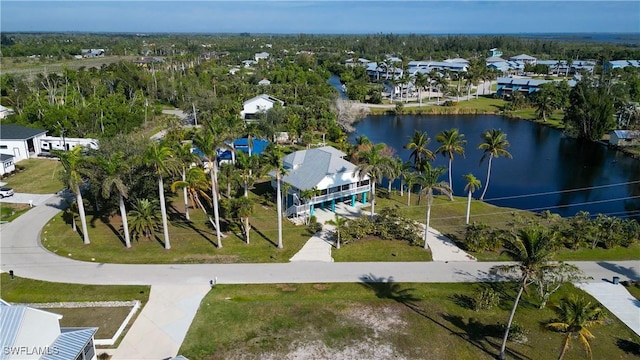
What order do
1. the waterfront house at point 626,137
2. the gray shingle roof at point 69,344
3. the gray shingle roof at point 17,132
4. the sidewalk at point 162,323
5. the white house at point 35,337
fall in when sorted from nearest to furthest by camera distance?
the white house at point 35,337, the gray shingle roof at point 69,344, the sidewalk at point 162,323, the gray shingle roof at point 17,132, the waterfront house at point 626,137

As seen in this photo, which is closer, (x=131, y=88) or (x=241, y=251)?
(x=241, y=251)

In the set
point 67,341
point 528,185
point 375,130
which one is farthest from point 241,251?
point 375,130

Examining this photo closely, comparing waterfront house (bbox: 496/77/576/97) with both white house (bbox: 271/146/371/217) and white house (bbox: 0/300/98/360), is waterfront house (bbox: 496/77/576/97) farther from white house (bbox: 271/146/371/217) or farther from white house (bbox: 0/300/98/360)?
white house (bbox: 0/300/98/360)

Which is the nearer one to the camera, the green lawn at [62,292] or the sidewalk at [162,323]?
the sidewalk at [162,323]

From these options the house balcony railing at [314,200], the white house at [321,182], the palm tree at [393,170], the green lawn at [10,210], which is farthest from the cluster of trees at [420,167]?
the green lawn at [10,210]

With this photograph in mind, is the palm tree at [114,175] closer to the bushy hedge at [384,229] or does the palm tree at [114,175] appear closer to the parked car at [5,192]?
the bushy hedge at [384,229]

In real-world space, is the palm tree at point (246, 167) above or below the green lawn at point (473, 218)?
above

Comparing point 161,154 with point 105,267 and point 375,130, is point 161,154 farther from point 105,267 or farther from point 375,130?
point 375,130
